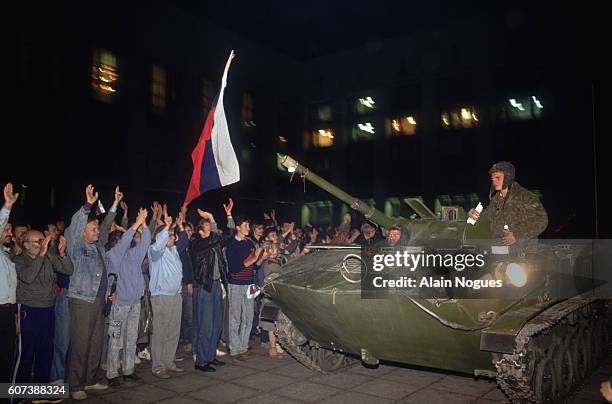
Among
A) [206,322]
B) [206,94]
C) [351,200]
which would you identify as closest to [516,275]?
[351,200]

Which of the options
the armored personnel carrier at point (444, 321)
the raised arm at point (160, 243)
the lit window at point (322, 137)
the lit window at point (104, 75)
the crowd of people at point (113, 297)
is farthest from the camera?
the lit window at point (322, 137)

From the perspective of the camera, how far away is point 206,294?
27.0ft

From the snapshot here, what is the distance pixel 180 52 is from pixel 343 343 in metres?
19.4

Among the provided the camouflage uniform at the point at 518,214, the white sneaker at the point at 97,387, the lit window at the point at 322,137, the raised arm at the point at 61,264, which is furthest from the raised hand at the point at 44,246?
the lit window at the point at 322,137

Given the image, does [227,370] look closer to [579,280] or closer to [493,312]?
[493,312]

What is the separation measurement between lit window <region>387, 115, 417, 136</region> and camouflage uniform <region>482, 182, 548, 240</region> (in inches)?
877

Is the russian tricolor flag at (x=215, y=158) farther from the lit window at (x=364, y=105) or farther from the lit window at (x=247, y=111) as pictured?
the lit window at (x=364, y=105)

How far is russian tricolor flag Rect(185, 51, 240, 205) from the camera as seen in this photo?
825 centimetres

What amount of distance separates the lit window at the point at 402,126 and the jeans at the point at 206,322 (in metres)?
22.4

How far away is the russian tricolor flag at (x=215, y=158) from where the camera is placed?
27.1 ft

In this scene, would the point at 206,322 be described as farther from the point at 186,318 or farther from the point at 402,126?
the point at 402,126

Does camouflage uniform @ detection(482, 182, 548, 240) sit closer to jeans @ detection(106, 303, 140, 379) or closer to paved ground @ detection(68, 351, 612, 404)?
paved ground @ detection(68, 351, 612, 404)

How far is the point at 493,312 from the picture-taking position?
212 inches

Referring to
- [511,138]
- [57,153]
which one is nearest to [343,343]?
[57,153]
